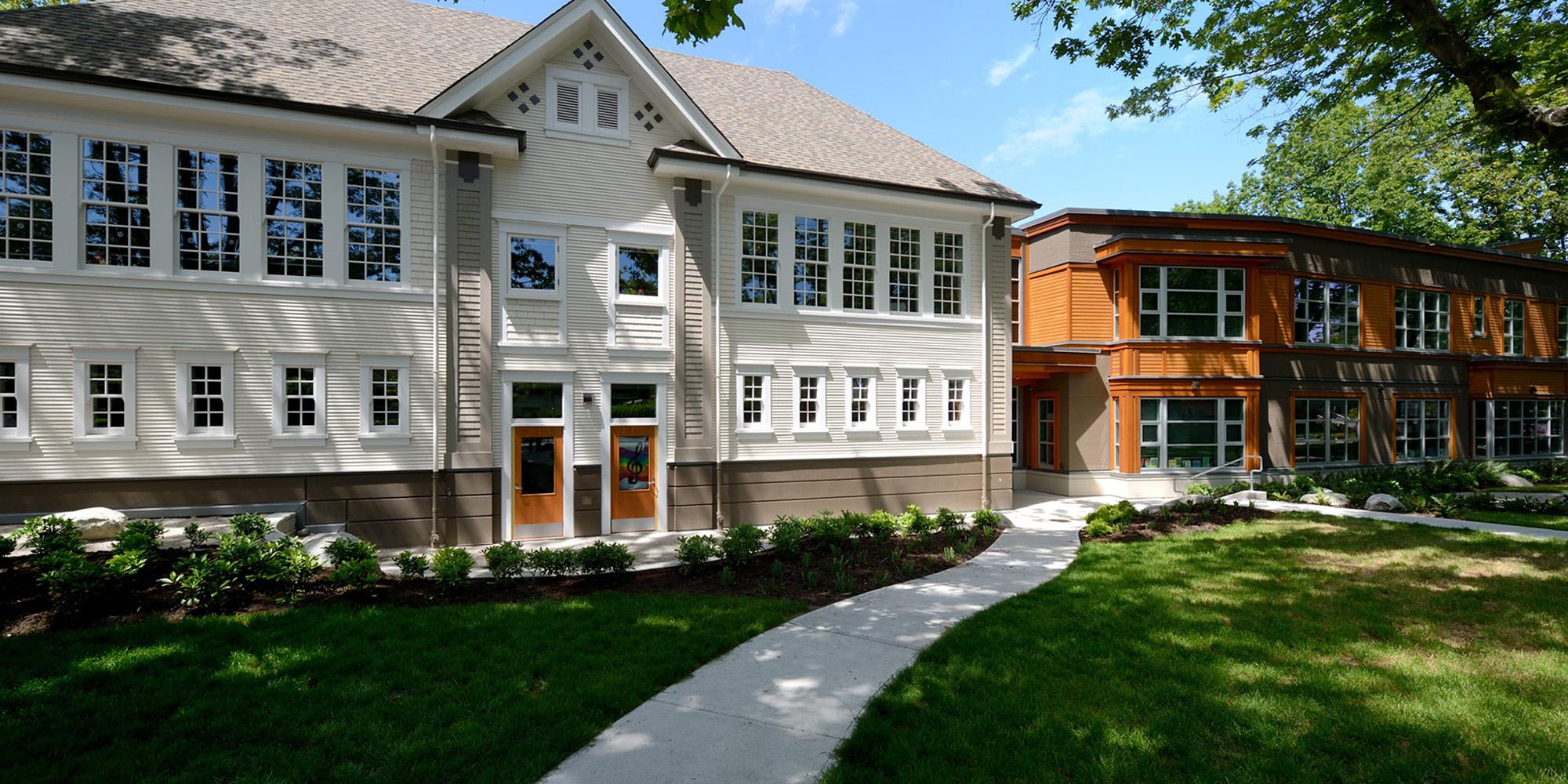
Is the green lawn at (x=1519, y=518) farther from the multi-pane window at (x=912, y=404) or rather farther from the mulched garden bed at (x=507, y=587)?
the mulched garden bed at (x=507, y=587)

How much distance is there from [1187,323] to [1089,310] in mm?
2642

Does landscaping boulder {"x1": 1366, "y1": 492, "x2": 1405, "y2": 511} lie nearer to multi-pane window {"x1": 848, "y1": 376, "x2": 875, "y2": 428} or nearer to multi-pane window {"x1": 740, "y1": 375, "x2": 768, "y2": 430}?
multi-pane window {"x1": 848, "y1": 376, "x2": 875, "y2": 428}

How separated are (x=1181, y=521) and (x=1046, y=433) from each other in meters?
7.42

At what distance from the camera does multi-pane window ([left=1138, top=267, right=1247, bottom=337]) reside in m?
19.4

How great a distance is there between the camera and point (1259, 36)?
1127cm

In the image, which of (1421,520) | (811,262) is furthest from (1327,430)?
(811,262)

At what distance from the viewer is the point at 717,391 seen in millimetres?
14242

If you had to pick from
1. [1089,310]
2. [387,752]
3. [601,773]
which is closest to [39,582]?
[387,752]

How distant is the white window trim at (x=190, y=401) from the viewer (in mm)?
11219

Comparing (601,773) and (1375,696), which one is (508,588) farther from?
(1375,696)

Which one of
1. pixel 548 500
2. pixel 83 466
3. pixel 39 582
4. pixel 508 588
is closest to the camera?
pixel 39 582

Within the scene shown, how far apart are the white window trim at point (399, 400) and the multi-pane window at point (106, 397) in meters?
3.24

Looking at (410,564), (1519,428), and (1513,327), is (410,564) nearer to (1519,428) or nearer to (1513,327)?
(1519,428)

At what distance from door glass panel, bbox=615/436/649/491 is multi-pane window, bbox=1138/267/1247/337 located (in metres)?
14.0
